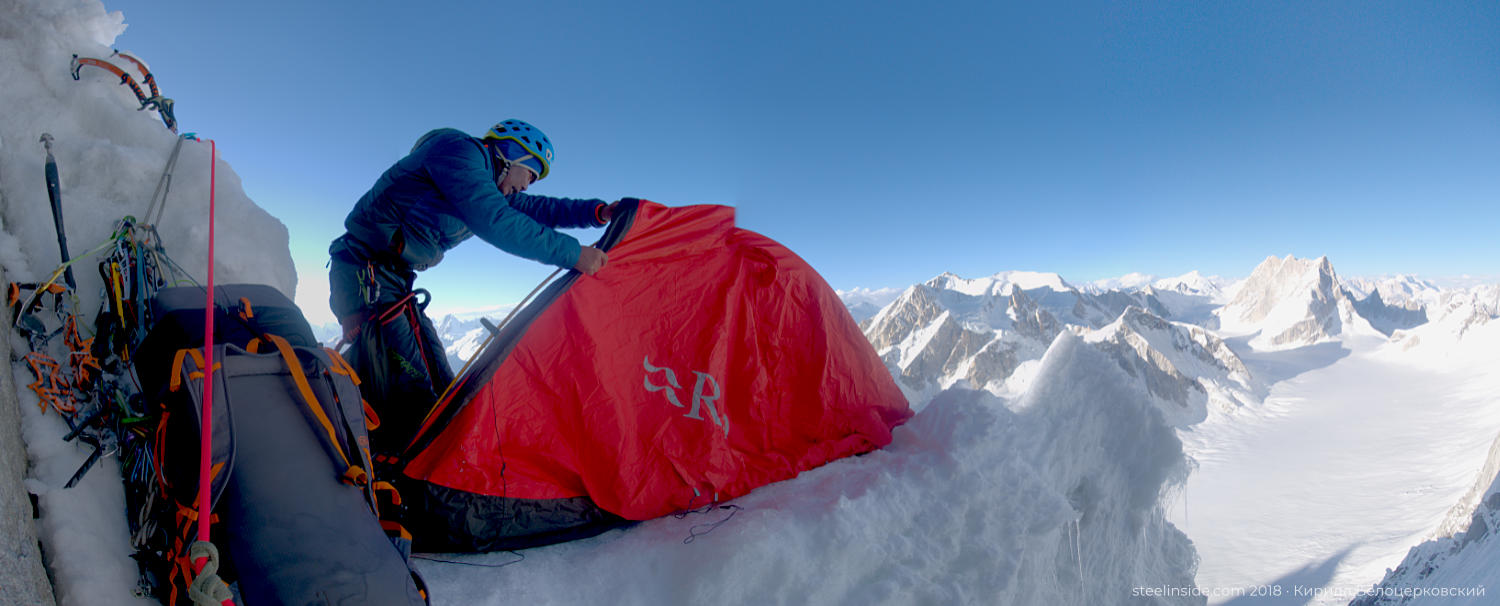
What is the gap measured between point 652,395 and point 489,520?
1233 millimetres

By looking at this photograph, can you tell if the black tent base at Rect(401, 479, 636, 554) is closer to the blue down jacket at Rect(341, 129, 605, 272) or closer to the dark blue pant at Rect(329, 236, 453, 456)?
the dark blue pant at Rect(329, 236, 453, 456)

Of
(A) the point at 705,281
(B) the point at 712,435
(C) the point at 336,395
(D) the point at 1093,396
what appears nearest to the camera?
(C) the point at 336,395

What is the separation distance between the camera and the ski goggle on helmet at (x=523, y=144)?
3.97 m

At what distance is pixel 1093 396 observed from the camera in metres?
4.52

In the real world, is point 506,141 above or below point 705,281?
above

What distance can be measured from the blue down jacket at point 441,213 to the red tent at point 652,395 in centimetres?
44

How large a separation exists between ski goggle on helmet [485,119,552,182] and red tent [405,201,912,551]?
2.53ft

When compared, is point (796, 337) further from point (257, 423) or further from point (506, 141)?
point (257, 423)

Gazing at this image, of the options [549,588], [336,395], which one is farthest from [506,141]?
[549,588]

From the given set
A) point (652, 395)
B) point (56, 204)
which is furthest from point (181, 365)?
point (652, 395)

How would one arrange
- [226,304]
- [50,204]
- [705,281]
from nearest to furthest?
1. [226,304]
2. [50,204]
3. [705,281]

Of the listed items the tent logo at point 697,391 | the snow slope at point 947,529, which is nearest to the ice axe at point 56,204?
the snow slope at point 947,529

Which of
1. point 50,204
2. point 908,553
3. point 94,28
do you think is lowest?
point 908,553

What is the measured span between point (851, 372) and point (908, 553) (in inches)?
61.1
